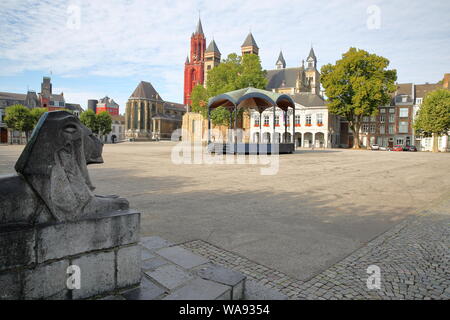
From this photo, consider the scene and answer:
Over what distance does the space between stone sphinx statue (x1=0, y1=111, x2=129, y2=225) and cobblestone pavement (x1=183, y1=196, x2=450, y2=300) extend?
6.44 ft

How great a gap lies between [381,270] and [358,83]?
46.6 m

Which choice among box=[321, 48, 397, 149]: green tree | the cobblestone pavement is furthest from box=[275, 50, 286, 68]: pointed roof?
the cobblestone pavement

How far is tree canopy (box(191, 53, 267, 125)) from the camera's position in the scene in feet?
135

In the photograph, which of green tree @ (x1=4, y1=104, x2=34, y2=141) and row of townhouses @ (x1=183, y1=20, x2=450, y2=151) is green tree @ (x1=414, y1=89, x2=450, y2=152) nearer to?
row of townhouses @ (x1=183, y1=20, x2=450, y2=151)

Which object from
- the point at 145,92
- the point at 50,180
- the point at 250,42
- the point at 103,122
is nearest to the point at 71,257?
the point at 50,180

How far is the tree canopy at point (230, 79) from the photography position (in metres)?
41.2

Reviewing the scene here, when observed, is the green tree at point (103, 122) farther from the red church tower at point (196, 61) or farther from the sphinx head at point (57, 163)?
the sphinx head at point (57, 163)

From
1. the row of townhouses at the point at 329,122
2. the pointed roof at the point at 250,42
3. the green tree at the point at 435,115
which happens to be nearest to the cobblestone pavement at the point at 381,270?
the row of townhouses at the point at 329,122

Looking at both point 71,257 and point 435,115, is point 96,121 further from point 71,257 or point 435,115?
point 71,257

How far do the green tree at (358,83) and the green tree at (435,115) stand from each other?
5810mm

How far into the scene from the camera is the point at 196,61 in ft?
302
